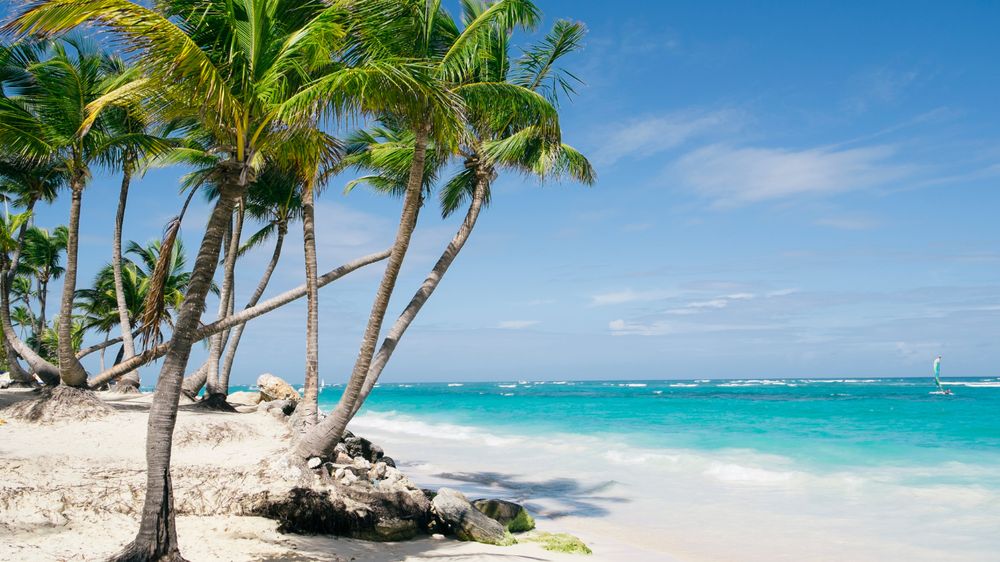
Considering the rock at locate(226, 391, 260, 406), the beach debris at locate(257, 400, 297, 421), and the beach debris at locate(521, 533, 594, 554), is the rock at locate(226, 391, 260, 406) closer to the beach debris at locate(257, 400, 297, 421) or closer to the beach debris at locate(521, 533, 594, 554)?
the beach debris at locate(257, 400, 297, 421)

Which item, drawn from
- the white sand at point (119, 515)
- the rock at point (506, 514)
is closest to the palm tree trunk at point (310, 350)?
the white sand at point (119, 515)

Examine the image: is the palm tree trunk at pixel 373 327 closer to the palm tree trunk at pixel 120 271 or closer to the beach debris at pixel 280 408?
the beach debris at pixel 280 408

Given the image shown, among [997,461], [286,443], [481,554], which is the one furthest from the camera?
[997,461]

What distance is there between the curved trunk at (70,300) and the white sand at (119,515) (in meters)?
2.59

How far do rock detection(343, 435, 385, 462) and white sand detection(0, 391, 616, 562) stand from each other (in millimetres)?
1306

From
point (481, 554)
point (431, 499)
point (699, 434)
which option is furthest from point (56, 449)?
point (699, 434)

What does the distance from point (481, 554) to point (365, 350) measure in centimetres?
311

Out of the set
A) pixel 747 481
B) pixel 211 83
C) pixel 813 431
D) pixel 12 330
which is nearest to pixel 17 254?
pixel 12 330

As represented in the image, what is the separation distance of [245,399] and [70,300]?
26.1 feet

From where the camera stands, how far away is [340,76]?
6.37 meters

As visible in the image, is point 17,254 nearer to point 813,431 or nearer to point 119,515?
point 119,515

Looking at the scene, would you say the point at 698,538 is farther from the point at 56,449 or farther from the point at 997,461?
the point at 997,461

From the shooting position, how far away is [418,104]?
7.88 metres

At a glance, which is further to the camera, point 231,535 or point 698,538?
point 698,538
